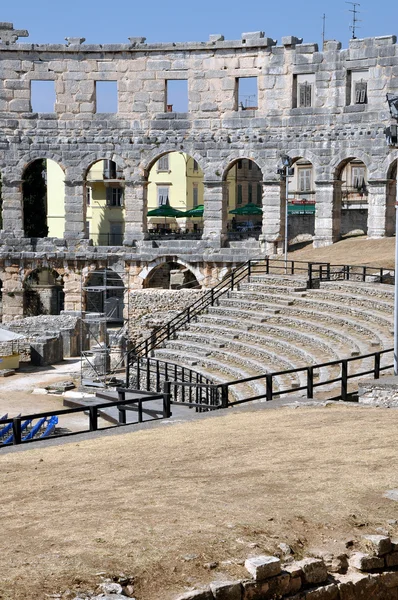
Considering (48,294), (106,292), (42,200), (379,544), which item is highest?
(42,200)

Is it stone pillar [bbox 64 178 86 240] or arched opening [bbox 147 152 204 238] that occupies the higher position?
arched opening [bbox 147 152 204 238]

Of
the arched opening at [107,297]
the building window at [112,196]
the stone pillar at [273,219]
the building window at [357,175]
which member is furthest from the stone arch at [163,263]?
the building window at [357,175]

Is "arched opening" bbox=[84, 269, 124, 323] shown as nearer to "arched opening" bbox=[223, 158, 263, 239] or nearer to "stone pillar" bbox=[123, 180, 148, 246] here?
"stone pillar" bbox=[123, 180, 148, 246]

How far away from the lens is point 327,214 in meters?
38.7

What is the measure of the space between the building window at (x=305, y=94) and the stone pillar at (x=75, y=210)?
24.0 m

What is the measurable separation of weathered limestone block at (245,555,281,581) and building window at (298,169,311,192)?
5546 cm

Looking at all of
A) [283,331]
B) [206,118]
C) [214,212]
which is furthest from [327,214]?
[283,331]

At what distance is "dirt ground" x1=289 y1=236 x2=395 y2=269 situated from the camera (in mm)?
33156

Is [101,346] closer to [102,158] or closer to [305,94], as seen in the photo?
[102,158]

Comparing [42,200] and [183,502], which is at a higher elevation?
[42,200]

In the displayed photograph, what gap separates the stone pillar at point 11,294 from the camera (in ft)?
135

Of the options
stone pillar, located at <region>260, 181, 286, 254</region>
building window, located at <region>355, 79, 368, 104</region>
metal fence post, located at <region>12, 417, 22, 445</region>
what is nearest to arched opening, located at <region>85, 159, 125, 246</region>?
building window, located at <region>355, 79, 368, 104</region>

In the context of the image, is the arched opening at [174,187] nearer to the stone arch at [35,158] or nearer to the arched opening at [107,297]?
the arched opening at [107,297]

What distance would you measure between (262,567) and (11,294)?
112ft
